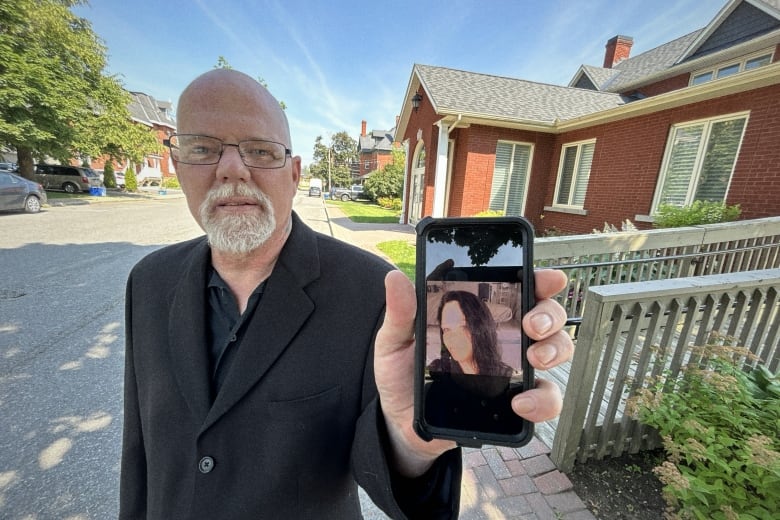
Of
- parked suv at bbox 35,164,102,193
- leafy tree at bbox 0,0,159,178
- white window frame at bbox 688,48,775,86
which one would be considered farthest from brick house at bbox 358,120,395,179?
white window frame at bbox 688,48,775,86

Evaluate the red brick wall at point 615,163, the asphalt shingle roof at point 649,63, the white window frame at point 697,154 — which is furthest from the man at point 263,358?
the asphalt shingle roof at point 649,63

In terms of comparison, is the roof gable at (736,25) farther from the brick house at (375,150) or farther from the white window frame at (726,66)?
the brick house at (375,150)

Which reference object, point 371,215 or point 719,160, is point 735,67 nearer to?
point 719,160

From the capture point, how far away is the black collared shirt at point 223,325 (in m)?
1.16

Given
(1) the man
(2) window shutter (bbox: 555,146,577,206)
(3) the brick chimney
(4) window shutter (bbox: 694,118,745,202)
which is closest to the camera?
(1) the man

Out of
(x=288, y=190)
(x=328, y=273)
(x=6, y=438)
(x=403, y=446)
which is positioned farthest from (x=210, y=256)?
(x=6, y=438)

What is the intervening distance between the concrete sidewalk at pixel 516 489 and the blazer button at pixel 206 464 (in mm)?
1543

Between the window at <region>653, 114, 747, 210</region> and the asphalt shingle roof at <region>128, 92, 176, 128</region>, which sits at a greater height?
the asphalt shingle roof at <region>128, 92, 176, 128</region>

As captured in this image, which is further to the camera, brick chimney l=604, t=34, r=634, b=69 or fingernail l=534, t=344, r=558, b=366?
brick chimney l=604, t=34, r=634, b=69

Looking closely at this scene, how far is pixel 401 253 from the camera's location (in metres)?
8.33

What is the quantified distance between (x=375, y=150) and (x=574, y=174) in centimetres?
4312

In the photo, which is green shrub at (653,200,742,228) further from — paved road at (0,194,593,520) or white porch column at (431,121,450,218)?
paved road at (0,194,593,520)

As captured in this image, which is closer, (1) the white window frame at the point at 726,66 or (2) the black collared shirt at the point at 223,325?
(2) the black collared shirt at the point at 223,325

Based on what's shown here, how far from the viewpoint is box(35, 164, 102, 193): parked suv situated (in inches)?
843
